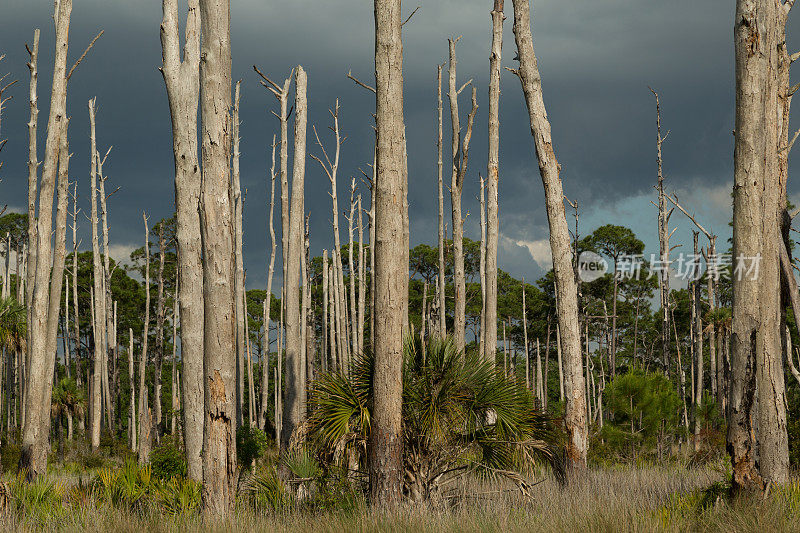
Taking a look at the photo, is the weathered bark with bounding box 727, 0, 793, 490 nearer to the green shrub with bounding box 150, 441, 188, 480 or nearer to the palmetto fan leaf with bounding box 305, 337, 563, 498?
the palmetto fan leaf with bounding box 305, 337, 563, 498

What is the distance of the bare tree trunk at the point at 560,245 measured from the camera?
9.20m


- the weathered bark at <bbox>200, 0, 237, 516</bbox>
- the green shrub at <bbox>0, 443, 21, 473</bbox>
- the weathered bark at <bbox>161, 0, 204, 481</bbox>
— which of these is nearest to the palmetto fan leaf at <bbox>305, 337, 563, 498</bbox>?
the weathered bark at <bbox>200, 0, 237, 516</bbox>

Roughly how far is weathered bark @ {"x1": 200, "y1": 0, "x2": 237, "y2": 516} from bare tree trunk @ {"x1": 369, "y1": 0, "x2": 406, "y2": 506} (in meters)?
1.53

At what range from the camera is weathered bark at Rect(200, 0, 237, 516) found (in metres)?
6.93

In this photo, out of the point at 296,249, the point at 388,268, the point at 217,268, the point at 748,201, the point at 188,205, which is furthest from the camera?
the point at 296,249

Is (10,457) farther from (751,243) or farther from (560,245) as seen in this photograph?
(751,243)

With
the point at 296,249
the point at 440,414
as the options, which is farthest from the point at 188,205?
the point at 296,249

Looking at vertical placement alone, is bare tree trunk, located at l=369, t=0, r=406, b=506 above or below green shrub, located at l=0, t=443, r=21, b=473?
above

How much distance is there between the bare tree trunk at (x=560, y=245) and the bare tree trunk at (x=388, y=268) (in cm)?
288

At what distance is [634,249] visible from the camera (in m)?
36.3

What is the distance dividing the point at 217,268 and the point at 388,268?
1.83 metres

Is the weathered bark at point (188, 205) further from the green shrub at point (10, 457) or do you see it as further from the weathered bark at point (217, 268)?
the green shrub at point (10, 457)

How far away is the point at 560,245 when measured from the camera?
31.9ft

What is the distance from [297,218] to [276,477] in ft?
23.3
